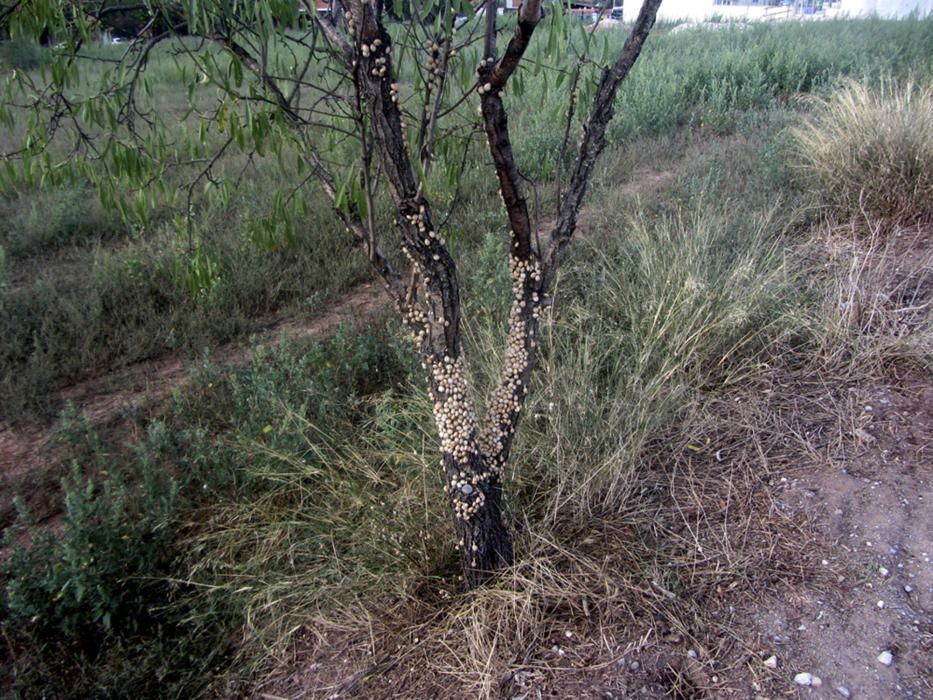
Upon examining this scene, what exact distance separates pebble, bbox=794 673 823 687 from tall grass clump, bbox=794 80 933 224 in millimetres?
4007

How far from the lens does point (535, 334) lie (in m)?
2.62

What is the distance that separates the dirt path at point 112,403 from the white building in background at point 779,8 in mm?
18700

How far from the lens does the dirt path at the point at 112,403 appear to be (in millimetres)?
3443

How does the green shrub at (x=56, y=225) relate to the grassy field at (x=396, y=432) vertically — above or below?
above

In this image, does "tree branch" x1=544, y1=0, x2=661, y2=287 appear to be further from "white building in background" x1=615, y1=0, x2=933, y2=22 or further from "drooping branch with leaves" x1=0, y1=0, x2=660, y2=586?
"white building in background" x1=615, y1=0, x2=933, y2=22

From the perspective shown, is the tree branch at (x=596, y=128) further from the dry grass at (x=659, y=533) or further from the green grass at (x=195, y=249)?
the dry grass at (x=659, y=533)

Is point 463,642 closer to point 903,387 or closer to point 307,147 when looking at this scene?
point 307,147

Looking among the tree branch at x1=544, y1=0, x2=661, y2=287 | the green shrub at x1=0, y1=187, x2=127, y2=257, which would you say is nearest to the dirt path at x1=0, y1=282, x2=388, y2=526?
the tree branch at x1=544, y1=0, x2=661, y2=287

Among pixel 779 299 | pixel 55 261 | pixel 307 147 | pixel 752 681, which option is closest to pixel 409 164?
pixel 307 147

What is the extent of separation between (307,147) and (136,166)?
46 centimetres

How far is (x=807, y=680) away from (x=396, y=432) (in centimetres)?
189

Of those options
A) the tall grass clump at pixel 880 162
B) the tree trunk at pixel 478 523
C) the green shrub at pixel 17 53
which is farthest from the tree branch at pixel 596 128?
the green shrub at pixel 17 53

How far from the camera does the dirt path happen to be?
11.3 feet

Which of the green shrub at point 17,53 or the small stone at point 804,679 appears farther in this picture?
the green shrub at point 17,53
